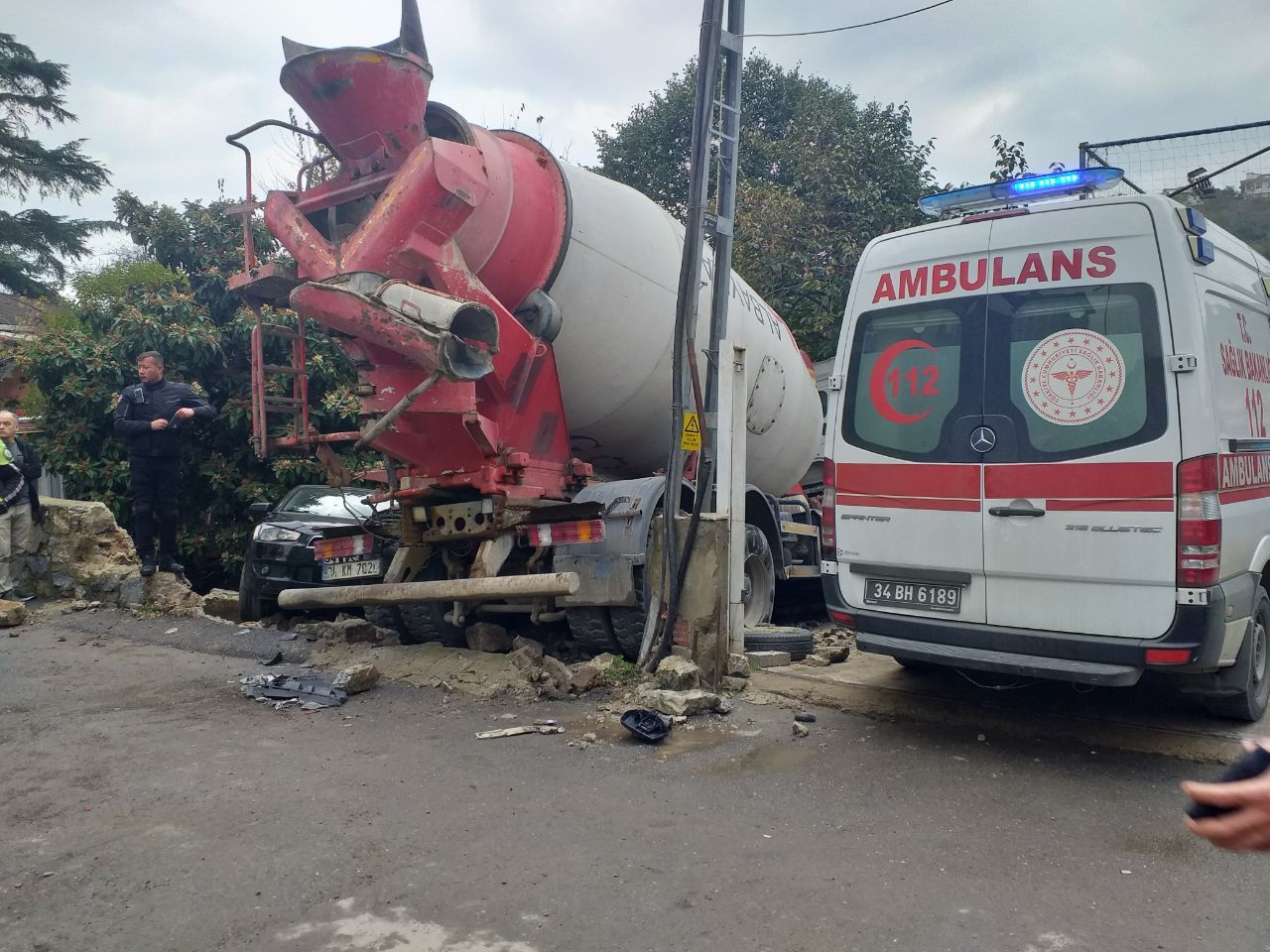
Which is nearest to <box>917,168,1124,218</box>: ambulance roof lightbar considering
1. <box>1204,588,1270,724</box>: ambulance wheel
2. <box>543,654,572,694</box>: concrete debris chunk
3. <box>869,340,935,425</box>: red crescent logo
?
<box>869,340,935,425</box>: red crescent logo

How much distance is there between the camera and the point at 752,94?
2630 cm

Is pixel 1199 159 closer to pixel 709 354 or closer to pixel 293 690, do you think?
pixel 709 354

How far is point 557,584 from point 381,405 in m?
1.57

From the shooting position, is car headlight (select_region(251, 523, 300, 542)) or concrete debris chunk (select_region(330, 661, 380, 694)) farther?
car headlight (select_region(251, 523, 300, 542))

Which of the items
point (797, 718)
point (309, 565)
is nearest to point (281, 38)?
point (309, 565)

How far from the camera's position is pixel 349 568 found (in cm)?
704

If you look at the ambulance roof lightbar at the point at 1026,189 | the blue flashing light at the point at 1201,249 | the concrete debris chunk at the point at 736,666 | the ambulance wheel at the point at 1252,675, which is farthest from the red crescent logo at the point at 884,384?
the ambulance wheel at the point at 1252,675

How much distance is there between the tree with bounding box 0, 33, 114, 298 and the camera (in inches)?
1086

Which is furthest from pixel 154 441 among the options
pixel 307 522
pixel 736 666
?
pixel 736 666

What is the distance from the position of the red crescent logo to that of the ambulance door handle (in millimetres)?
619

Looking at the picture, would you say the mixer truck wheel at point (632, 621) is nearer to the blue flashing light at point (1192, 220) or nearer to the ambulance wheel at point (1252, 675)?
the ambulance wheel at point (1252, 675)

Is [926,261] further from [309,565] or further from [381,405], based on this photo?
[309,565]

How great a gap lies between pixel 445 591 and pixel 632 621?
1.18 m

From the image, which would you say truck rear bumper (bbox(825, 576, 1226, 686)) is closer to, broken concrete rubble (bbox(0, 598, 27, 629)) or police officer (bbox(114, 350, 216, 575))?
police officer (bbox(114, 350, 216, 575))
